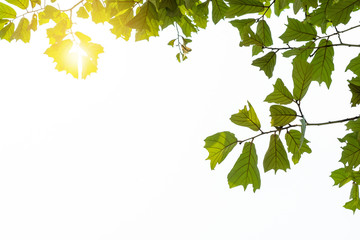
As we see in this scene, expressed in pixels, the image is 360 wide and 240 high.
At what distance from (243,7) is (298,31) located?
14.2 inches

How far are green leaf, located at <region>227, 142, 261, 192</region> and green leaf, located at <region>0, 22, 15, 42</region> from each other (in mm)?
1837

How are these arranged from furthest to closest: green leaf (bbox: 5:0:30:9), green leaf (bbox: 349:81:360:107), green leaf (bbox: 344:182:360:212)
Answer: green leaf (bbox: 344:182:360:212) → green leaf (bbox: 5:0:30:9) → green leaf (bbox: 349:81:360:107)

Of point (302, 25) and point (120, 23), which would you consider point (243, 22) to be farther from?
point (120, 23)

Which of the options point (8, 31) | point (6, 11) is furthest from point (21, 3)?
point (8, 31)

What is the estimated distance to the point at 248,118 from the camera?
1.54 meters

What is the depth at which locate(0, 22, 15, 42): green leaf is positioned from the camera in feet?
7.61

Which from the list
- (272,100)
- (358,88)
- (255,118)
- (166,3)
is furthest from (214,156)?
(166,3)

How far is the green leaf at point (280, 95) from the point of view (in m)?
1.40

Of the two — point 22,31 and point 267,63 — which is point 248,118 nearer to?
point 267,63

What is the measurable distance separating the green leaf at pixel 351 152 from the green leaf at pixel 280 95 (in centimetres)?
65

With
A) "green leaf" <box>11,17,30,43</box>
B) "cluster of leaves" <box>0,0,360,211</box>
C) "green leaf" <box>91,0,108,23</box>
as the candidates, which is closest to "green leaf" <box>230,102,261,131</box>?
"cluster of leaves" <box>0,0,360,211</box>

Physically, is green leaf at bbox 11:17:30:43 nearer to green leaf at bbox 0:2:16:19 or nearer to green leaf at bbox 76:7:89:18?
green leaf at bbox 0:2:16:19

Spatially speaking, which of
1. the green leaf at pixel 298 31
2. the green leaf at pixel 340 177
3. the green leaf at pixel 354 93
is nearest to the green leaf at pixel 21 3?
the green leaf at pixel 298 31

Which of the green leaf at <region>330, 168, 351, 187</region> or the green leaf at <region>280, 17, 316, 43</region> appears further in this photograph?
the green leaf at <region>330, 168, 351, 187</region>
